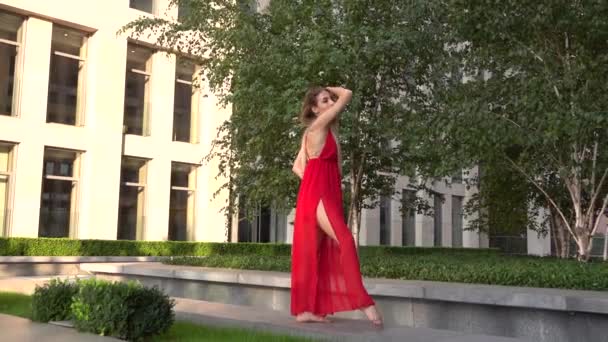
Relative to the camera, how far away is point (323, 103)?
6902 millimetres

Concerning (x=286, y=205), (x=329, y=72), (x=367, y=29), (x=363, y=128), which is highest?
(x=367, y=29)

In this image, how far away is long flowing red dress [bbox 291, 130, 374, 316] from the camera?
22.1 feet

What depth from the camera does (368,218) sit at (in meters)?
35.3

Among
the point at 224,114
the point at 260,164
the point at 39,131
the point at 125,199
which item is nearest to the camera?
the point at 260,164

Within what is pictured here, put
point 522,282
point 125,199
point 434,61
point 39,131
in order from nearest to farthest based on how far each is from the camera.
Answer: point 522,282 < point 434,61 < point 39,131 < point 125,199

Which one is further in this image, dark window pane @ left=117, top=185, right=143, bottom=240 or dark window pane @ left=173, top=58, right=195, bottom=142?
dark window pane @ left=173, top=58, right=195, bottom=142

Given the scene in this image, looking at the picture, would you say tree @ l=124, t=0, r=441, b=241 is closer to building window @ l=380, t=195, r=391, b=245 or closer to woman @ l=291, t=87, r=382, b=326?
woman @ l=291, t=87, r=382, b=326

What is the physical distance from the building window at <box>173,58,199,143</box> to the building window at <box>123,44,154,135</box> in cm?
136

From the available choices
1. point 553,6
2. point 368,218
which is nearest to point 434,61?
point 553,6

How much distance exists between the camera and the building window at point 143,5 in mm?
25891

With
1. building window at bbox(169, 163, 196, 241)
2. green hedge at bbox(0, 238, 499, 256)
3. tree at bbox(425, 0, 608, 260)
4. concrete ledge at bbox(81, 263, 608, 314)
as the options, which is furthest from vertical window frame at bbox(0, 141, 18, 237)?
tree at bbox(425, 0, 608, 260)

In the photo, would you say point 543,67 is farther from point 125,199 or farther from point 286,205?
point 125,199

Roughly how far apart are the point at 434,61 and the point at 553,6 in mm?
2859

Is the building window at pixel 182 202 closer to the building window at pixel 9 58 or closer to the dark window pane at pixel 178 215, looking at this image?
the dark window pane at pixel 178 215
